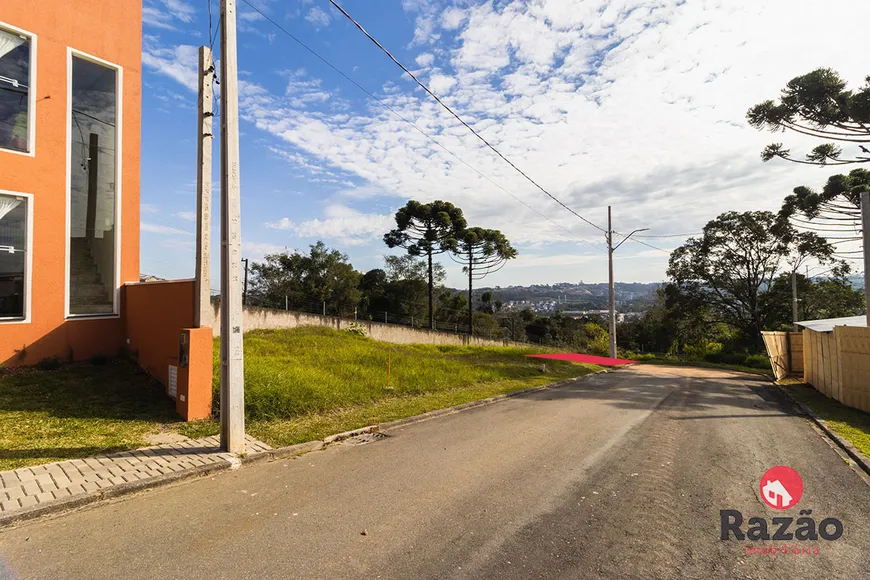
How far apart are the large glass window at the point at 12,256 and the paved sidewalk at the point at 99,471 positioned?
234 inches

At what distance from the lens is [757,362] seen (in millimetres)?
29859

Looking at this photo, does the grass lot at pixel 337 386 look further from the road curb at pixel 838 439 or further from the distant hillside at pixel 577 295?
the distant hillside at pixel 577 295

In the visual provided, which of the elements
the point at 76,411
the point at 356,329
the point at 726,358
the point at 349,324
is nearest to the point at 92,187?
the point at 76,411

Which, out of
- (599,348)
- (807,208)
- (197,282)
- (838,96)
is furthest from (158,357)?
(599,348)

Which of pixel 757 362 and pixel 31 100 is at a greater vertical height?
pixel 31 100

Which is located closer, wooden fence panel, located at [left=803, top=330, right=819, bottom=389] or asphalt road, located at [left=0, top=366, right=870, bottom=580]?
asphalt road, located at [left=0, top=366, right=870, bottom=580]

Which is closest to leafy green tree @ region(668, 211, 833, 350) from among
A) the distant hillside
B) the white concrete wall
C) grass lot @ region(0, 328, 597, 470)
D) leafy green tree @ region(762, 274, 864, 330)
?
leafy green tree @ region(762, 274, 864, 330)

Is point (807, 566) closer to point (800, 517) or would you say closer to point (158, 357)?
point (800, 517)

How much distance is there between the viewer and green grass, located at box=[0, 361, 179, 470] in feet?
18.4

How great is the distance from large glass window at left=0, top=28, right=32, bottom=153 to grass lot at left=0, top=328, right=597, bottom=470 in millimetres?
4770

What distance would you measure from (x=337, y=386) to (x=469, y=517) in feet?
19.4

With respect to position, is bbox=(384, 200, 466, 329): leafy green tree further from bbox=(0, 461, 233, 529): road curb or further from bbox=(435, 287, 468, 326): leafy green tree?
bbox=(0, 461, 233, 529): road curb

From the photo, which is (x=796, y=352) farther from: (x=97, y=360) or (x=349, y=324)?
(x=97, y=360)

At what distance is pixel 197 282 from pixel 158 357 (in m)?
2.57
